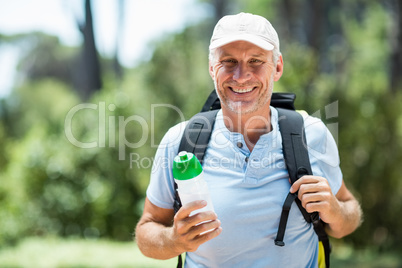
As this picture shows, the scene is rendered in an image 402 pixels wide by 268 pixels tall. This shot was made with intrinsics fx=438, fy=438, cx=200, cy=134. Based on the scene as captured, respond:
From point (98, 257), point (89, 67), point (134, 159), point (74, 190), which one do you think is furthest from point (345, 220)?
point (89, 67)

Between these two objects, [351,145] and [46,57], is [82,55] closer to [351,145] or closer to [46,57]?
[351,145]

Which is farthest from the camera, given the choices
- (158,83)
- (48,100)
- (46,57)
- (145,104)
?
(46,57)

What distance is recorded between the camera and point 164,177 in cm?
201

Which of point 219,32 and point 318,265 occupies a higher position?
point 219,32

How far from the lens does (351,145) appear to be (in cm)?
702

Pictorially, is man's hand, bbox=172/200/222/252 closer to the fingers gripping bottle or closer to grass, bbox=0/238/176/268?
the fingers gripping bottle

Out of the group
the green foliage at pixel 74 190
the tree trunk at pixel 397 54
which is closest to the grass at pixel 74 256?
the green foliage at pixel 74 190

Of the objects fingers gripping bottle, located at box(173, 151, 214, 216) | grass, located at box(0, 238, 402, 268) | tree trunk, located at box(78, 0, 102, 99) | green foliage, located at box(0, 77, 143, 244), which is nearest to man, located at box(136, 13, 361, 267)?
fingers gripping bottle, located at box(173, 151, 214, 216)

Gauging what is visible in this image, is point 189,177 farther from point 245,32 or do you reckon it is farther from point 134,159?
point 134,159

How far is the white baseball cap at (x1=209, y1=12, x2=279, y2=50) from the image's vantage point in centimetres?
194

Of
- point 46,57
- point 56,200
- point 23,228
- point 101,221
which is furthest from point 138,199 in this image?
point 46,57

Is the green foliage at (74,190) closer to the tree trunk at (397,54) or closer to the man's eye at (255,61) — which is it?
the tree trunk at (397,54)

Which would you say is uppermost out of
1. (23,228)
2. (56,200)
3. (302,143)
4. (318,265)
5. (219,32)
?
(219,32)

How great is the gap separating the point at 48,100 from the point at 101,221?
96.4ft
